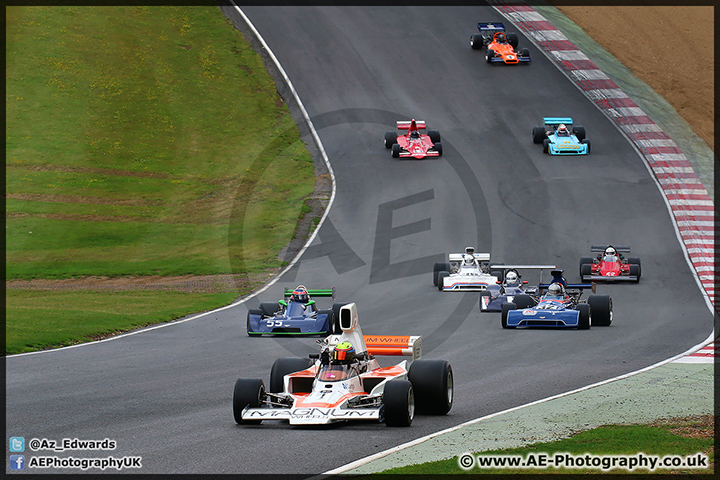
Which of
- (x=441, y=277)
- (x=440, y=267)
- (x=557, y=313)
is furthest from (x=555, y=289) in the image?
(x=440, y=267)

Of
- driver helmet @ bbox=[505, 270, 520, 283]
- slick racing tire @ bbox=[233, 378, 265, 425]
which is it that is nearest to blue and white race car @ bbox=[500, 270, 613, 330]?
driver helmet @ bbox=[505, 270, 520, 283]

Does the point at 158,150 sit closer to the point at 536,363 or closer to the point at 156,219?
Answer: the point at 156,219

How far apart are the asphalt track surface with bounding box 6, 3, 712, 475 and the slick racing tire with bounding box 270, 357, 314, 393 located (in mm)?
992

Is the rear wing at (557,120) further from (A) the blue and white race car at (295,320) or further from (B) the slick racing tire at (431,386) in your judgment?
(B) the slick racing tire at (431,386)

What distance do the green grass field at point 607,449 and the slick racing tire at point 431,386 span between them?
257cm

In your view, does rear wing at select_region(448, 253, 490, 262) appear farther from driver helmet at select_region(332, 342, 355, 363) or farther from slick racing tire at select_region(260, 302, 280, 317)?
driver helmet at select_region(332, 342, 355, 363)

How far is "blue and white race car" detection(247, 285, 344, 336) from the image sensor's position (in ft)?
80.9

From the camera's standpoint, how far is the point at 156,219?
43.5m

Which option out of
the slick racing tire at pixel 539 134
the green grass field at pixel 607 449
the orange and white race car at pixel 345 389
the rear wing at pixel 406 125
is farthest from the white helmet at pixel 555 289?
the slick racing tire at pixel 539 134

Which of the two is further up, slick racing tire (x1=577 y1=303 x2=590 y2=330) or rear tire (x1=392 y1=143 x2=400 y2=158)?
rear tire (x1=392 y1=143 x2=400 y2=158)

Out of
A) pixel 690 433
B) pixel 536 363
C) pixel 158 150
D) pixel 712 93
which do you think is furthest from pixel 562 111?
pixel 690 433

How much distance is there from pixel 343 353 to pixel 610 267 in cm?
2033

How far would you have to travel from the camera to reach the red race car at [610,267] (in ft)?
105
